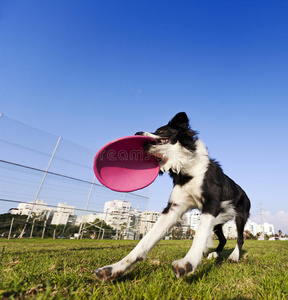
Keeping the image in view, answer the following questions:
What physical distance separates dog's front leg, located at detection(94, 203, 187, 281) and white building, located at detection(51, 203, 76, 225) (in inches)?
439

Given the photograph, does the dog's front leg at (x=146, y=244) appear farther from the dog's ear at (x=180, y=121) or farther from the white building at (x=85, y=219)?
the white building at (x=85, y=219)

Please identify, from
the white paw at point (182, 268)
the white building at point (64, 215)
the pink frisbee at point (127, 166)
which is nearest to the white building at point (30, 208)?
the white building at point (64, 215)

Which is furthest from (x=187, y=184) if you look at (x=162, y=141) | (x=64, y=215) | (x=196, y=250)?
(x=64, y=215)

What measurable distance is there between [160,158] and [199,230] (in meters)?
1.33

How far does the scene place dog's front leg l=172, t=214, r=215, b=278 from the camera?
1.92 metres

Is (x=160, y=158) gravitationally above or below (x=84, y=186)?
below

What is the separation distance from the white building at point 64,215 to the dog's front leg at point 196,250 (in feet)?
38.2

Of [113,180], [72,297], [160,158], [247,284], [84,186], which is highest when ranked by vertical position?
[84,186]

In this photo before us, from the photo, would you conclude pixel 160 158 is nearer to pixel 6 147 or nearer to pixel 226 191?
pixel 226 191

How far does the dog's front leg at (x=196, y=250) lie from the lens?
1.92 m

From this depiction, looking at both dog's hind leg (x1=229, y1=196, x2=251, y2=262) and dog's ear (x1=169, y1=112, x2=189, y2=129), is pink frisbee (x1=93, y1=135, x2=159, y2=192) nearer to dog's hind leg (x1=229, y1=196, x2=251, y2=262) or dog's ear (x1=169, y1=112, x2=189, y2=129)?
dog's ear (x1=169, y1=112, x2=189, y2=129)

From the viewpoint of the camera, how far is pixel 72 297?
1641mm

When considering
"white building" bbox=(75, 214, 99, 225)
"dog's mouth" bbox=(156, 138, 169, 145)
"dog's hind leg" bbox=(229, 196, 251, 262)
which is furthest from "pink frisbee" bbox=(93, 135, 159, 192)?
"white building" bbox=(75, 214, 99, 225)

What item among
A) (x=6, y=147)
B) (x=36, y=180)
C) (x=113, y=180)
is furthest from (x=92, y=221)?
(x=113, y=180)
